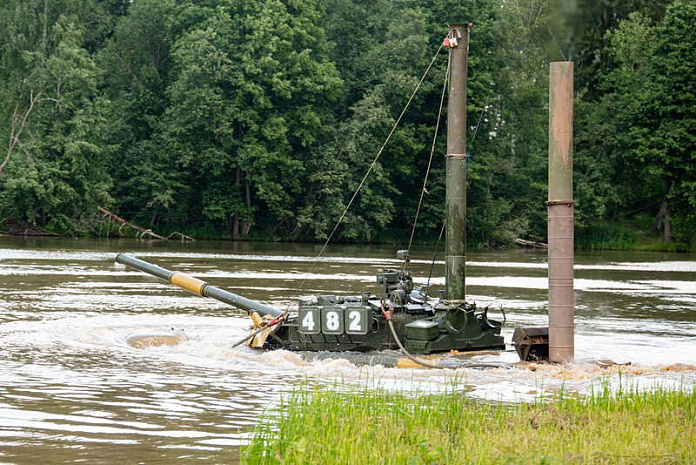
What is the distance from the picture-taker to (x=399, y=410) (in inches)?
419

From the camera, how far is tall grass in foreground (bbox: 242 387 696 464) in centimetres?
905

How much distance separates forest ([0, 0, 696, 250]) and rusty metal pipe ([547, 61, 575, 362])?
46876 millimetres

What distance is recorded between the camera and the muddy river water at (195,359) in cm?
1100

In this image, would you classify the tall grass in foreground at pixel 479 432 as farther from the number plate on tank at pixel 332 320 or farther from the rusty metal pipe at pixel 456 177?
the rusty metal pipe at pixel 456 177

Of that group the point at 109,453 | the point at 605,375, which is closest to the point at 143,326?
Answer: the point at 605,375

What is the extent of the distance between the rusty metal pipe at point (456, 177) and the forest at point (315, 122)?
45.4 meters

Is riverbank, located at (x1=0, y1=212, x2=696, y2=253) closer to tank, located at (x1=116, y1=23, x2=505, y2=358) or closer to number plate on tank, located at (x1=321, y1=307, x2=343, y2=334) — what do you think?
tank, located at (x1=116, y1=23, x2=505, y2=358)

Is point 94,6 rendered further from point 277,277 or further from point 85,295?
point 85,295

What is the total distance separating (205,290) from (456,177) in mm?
5793

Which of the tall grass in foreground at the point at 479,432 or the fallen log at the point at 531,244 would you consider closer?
the tall grass in foreground at the point at 479,432

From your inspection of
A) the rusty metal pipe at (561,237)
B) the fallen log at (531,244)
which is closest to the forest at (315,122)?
the fallen log at (531,244)

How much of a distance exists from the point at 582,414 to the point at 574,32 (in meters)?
11.4

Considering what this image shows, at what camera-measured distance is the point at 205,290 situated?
67.5 ft

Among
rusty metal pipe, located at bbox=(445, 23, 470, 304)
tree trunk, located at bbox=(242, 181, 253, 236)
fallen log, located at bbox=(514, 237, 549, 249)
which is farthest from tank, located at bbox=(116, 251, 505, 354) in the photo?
fallen log, located at bbox=(514, 237, 549, 249)
